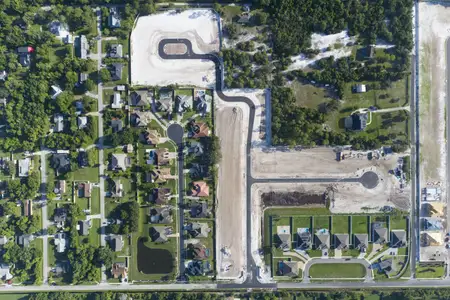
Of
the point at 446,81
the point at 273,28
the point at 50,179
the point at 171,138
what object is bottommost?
the point at 50,179

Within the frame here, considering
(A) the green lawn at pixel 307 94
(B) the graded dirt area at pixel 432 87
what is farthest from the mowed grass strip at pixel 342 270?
(A) the green lawn at pixel 307 94

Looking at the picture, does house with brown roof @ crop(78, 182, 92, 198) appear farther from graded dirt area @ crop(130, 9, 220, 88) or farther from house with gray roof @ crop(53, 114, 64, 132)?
graded dirt area @ crop(130, 9, 220, 88)

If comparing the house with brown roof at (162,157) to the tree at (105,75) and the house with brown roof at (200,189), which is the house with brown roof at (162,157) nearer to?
the house with brown roof at (200,189)

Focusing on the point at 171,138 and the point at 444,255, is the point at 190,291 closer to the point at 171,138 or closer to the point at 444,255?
the point at 171,138

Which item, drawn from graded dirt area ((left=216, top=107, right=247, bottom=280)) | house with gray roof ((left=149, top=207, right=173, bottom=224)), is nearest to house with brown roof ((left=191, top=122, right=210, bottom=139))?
graded dirt area ((left=216, top=107, right=247, bottom=280))

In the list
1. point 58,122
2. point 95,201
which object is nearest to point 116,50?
point 58,122

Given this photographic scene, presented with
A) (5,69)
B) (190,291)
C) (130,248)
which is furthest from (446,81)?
(5,69)

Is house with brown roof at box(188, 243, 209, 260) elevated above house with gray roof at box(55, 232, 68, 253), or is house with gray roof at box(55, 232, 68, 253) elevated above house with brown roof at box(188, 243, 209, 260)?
house with gray roof at box(55, 232, 68, 253)
